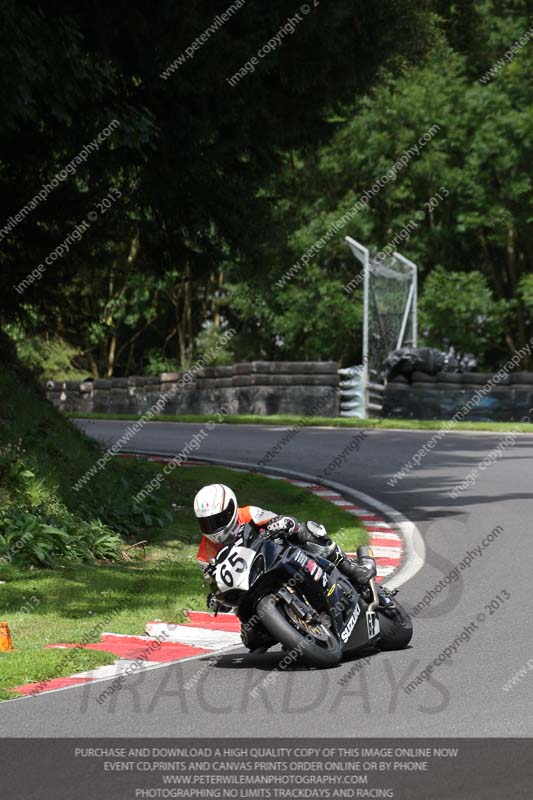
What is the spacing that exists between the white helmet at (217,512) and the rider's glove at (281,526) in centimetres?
26

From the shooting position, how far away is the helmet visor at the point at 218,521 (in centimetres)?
794

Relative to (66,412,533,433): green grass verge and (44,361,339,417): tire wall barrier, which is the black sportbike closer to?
(66,412,533,433): green grass verge

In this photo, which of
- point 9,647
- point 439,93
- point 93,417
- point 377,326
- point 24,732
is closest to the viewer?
point 24,732

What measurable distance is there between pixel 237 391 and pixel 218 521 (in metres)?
23.1

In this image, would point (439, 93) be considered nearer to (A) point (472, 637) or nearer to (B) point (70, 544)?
(B) point (70, 544)

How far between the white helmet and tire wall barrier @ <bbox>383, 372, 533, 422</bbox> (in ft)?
64.8

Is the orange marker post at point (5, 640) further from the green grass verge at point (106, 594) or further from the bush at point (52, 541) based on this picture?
the bush at point (52, 541)

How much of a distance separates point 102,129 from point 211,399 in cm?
1846

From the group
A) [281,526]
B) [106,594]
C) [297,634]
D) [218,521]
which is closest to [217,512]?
[218,521]

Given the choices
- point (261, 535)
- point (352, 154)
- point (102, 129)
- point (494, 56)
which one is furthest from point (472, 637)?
point (494, 56)

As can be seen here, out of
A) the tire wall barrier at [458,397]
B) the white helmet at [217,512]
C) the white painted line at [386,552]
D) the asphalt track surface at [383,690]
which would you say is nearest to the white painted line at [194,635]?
the asphalt track surface at [383,690]

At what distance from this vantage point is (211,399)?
105 ft

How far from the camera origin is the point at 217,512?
792cm

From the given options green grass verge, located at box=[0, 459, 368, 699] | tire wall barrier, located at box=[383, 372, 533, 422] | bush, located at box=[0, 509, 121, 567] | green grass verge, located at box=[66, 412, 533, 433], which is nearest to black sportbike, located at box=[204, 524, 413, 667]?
green grass verge, located at box=[0, 459, 368, 699]
